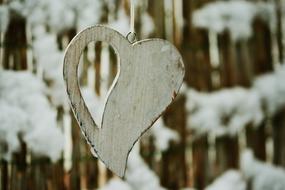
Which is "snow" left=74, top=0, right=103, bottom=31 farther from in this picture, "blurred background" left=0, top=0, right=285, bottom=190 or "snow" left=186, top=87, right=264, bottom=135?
"snow" left=186, top=87, right=264, bottom=135

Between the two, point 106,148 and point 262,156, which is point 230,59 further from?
point 106,148

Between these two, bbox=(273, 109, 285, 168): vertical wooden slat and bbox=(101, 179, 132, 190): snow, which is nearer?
bbox=(101, 179, 132, 190): snow

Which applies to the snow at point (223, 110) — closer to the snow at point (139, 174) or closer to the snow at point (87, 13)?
the snow at point (139, 174)

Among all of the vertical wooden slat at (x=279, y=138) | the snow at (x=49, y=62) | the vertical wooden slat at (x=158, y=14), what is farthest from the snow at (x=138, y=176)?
the vertical wooden slat at (x=279, y=138)

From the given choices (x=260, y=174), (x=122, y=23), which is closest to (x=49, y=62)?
(x=122, y=23)

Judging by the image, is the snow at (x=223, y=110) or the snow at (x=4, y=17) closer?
the snow at (x=4, y=17)

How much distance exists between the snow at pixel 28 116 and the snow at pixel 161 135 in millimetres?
331

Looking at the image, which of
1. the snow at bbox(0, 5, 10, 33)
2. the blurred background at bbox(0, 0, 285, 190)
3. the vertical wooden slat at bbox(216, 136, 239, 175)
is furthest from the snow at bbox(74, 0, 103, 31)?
the vertical wooden slat at bbox(216, 136, 239, 175)

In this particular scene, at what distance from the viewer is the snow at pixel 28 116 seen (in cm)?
135

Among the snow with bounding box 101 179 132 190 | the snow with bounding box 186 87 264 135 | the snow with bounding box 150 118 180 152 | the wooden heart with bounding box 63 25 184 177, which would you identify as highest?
the wooden heart with bounding box 63 25 184 177

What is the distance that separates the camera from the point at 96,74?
151 centimetres

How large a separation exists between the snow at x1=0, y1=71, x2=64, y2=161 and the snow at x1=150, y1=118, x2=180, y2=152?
33 cm

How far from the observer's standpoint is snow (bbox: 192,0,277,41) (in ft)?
5.64

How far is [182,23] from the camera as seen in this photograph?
169 centimetres
